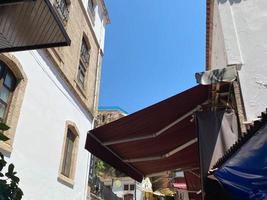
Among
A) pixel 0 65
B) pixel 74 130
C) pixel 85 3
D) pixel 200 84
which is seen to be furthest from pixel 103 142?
pixel 85 3

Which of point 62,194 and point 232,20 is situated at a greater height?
point 232,20

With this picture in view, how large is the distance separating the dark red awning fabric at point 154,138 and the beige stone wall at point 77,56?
499cm

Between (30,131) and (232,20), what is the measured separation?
6.02 metres

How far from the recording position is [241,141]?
3168 mm

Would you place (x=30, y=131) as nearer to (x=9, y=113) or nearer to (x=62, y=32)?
(x=9, y=113)

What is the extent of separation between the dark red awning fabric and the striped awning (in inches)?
91.5

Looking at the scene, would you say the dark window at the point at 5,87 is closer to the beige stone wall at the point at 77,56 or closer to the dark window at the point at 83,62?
the beige stone wall at the point at 77,56

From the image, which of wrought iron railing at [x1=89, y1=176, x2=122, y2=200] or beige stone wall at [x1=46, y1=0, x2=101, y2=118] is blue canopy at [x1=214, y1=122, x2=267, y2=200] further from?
wrought iron railing at [x1=89, y1=176, x2=122, y2=200]

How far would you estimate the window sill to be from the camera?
32.2 feet

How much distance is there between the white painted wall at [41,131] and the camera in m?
7.89

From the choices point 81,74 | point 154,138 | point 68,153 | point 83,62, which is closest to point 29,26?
point 154,138

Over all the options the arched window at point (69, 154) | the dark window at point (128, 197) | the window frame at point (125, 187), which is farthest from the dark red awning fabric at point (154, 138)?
the window frame at point (125, 187)

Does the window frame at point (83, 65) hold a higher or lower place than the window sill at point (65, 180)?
higher

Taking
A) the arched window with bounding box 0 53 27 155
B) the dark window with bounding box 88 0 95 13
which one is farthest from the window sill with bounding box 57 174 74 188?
the dark window with bounding box 88 0 95 13
